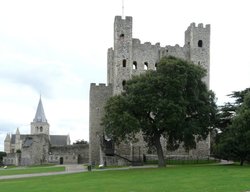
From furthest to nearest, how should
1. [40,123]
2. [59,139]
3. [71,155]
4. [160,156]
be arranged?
[40,123], [59,139], [71,155], [160,156]

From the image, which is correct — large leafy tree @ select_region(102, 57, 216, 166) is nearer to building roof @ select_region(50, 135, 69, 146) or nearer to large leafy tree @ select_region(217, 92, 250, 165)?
large leafy tree @ select_region(217, 92, 250, 165)

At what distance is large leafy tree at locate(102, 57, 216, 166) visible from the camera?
3844 centimetres

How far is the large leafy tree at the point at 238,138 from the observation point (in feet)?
115

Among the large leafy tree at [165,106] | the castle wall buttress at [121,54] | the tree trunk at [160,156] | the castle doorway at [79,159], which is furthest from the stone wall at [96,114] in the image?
the tree trunk at [160,156]

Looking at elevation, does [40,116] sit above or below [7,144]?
above

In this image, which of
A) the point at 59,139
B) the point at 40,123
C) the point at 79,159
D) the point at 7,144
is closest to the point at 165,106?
the point at 79,159

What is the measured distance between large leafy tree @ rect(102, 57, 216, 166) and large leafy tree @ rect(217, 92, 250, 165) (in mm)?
3172

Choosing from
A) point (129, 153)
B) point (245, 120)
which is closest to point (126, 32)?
point (129, 153)

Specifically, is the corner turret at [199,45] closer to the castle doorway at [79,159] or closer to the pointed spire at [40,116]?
the castle doorway at [79,159]

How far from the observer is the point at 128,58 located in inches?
2159

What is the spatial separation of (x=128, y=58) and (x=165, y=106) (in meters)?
17.9

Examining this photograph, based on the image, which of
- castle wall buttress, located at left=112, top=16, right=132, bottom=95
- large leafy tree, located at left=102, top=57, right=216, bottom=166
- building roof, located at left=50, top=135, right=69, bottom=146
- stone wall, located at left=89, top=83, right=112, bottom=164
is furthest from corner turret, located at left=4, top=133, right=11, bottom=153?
large leafy tree, located at left=102, top=57, right=216, bottom=166

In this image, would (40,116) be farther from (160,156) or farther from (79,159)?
(160,156)

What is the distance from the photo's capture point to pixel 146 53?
56.5 metres
